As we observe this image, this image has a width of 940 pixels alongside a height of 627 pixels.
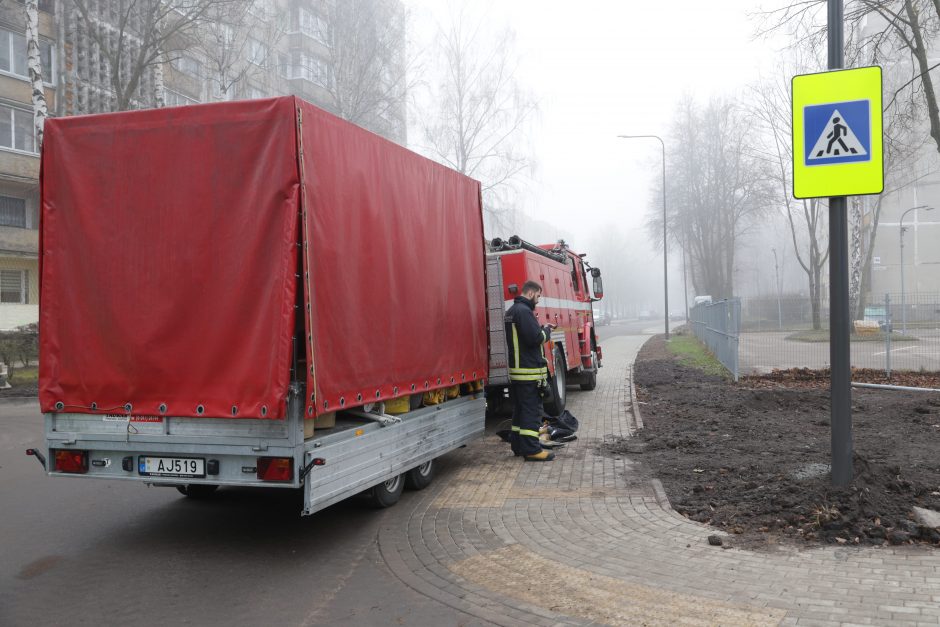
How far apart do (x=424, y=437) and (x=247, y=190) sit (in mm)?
2764

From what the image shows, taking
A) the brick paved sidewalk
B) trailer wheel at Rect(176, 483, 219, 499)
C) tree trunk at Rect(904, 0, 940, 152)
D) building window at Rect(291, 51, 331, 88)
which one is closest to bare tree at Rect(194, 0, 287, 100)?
building window at Rect(291, 51, 331, 88)

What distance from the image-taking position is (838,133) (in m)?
5.32

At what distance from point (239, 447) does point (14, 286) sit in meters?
26.8

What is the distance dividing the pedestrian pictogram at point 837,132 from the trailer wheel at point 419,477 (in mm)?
4219

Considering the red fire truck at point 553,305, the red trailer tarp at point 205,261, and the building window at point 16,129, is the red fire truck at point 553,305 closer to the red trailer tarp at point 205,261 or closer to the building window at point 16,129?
the red trailer tarp at point 205,261

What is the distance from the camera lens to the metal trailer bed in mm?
4590

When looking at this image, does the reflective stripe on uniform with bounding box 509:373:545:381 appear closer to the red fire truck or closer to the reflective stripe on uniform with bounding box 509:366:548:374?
the reflective stripe on uniform with bounding box 509:366:548:374

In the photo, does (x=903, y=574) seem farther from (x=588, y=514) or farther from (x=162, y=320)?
(x=162, y=320)

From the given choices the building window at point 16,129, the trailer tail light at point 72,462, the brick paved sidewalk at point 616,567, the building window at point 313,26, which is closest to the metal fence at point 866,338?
the brick paved sidewalk at point 616,567

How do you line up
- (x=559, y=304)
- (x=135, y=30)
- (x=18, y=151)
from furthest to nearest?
(x=18, y=151), (x=135, y=30), (x=559, y=304)

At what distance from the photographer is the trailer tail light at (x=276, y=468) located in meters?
4.57

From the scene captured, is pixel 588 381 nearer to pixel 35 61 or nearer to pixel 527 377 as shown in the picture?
pixel 527 377

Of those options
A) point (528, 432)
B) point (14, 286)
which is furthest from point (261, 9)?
point (528, 432)

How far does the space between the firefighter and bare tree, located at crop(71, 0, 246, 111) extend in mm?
15681
